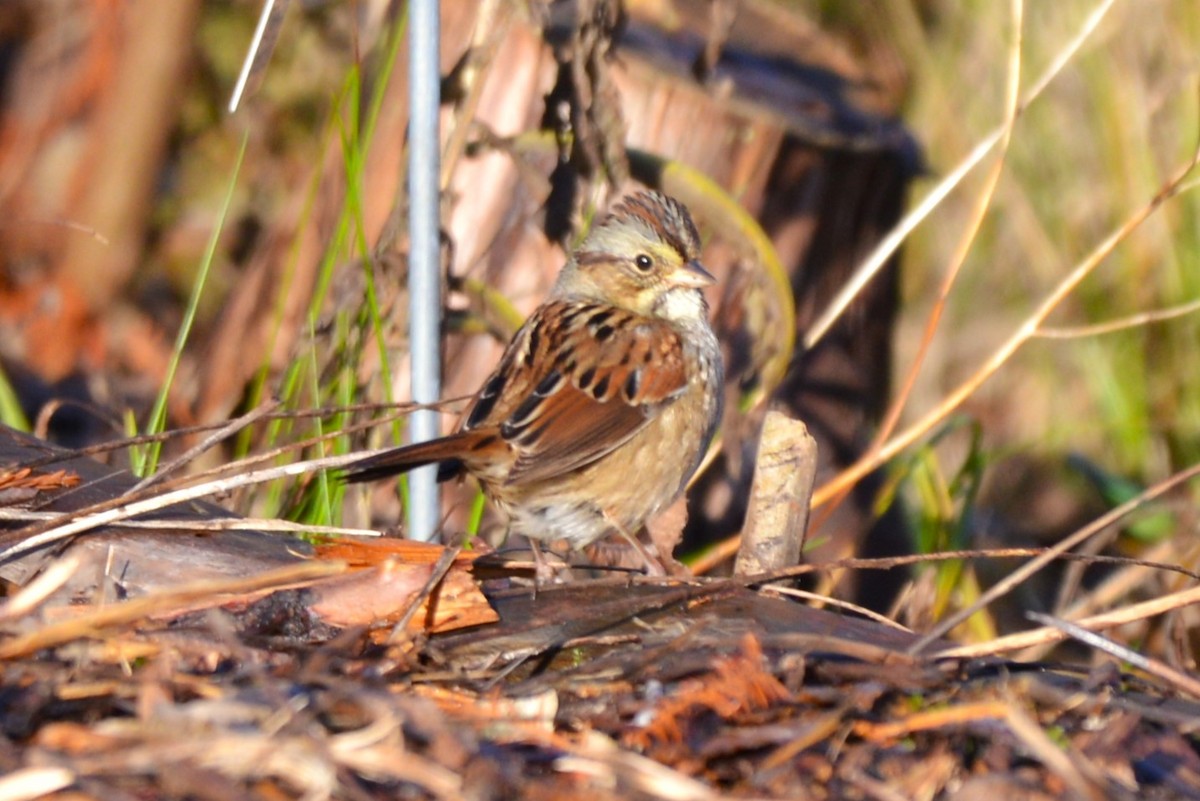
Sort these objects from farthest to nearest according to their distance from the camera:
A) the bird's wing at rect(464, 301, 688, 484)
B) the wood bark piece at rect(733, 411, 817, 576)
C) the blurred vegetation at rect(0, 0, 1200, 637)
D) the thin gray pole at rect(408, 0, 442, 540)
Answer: the blurred vegetation at rect(0, 0, 1200, 637) → the bird's wing at rect(464, 301, 688, 484) → the thin gray pole at rect(408, 0, 442, 540) → the wood bark piece at rect(733, 411, 817, 576)

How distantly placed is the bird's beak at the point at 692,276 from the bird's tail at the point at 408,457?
0.73 metres

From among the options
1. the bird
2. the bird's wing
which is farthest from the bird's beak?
the bird's wing

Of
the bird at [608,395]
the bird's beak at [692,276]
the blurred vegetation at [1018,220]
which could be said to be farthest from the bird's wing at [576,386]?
the blurred vegetation at [1018,220]

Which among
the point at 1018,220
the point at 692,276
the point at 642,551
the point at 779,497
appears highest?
the point at 1018,220

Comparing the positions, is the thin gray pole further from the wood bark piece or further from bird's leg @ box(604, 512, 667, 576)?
the wood bark piece

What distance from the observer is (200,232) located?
22.2ft

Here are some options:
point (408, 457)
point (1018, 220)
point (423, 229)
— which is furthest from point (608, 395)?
point (1018, 220)

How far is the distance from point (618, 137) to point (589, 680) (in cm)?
185

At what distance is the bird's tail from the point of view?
2.42 metres

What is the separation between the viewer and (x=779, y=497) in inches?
95.0

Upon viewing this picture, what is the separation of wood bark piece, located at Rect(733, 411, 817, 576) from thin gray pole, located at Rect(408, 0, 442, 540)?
2.29ft

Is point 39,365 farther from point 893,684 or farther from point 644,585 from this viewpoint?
point 893,684

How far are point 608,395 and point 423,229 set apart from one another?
534 mm

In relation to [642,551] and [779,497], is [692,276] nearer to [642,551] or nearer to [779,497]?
[642,551]
